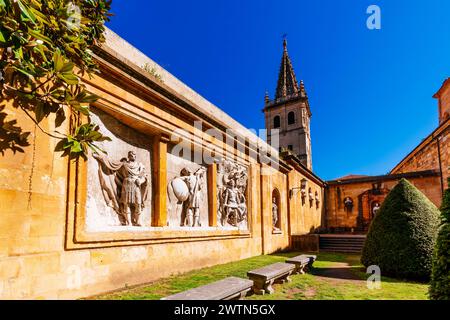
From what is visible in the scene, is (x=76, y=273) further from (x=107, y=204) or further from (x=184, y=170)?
(x=184, y=170)

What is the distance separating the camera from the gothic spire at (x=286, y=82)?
150 feet

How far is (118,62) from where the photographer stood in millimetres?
Answer: 5527

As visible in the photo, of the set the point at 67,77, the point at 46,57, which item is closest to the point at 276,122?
the point at 46,57

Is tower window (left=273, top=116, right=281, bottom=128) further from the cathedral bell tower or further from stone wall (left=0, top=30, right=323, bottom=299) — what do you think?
stone wall (left=0, top=30, right=323, bottom=299)

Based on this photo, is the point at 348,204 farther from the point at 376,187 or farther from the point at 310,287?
the point at 310,287

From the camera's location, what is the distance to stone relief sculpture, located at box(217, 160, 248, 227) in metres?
9.00

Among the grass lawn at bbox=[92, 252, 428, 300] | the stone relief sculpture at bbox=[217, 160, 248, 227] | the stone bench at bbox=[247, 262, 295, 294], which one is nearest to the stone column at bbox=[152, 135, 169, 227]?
the grass lawn at bbox=[92, 252, 428, 300]

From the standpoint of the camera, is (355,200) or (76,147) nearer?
(76,147)

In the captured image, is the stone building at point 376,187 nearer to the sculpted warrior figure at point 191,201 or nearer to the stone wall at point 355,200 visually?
the stone wall at point 355,200

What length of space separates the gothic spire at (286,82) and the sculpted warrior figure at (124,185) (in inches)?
1646

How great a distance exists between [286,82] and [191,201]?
42.9m

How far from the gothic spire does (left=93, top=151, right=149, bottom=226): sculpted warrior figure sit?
41.8m

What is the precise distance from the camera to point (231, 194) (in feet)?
30.6
